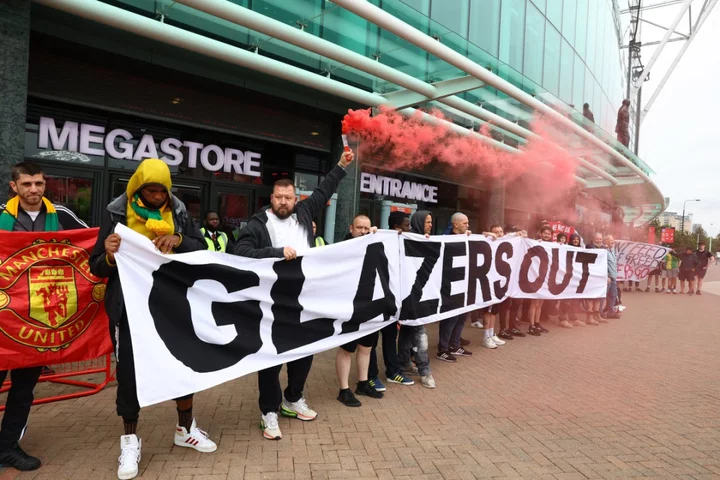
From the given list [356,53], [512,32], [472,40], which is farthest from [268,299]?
[512,32]

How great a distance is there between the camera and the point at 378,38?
9.07m

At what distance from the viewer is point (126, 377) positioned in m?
2.89

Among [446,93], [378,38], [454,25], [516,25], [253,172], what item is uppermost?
[516,25]

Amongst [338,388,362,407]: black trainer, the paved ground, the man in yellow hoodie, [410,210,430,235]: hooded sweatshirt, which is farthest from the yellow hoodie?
[410,210,430,235]: hooded sweatshirt

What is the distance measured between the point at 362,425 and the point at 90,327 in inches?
91.9

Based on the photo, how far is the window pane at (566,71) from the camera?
1770cm

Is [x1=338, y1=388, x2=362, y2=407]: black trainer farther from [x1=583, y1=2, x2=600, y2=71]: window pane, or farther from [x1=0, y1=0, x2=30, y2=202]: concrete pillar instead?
[x1=583, y1=2, x2=600, y2=71]: window pane

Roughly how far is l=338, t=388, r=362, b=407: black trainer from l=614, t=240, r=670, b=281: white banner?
1276 cm

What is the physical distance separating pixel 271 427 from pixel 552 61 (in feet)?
57.6

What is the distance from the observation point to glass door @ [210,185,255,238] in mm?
9445

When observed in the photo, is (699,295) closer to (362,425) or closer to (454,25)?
(454,25)

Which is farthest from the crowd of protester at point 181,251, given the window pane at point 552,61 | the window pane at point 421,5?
the window pane at point 552,61

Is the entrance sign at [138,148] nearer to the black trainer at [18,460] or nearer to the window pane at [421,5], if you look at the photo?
the window pane at [421,5]

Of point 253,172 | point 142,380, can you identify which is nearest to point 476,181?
point 253,172
